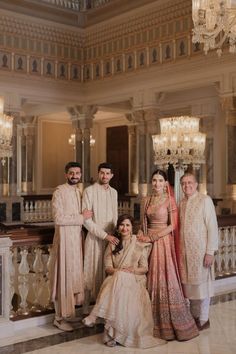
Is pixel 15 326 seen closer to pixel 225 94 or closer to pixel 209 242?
pixel 209 242

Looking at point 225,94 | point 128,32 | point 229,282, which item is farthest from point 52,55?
point 229,282

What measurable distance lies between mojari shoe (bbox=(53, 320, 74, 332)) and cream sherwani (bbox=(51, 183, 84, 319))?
0.10 meters

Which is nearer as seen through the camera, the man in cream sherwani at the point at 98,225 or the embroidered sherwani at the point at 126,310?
the embroidered sherwani at the point at 126,310

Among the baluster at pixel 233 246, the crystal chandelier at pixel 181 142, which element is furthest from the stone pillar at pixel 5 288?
the crystal chandelier at pixel 181 142

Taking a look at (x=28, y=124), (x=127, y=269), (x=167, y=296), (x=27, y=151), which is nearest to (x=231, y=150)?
(x=167, y=296)

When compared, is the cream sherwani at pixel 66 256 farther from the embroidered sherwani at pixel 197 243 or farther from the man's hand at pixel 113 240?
the embroidered sherwani at pixel 197 243

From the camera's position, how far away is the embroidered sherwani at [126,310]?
4852mm

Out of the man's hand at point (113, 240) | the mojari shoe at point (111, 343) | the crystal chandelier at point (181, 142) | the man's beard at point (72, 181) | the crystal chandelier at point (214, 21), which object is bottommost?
the mojari shoe at point (111, 343)

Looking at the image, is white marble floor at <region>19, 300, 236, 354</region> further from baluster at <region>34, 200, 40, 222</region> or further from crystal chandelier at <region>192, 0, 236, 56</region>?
baluster at <region>34, 200, 40, 222</region>

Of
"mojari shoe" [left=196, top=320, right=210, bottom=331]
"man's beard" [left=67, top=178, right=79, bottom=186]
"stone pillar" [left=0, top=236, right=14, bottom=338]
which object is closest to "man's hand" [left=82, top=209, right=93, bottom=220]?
"man's beard" [left=67, top=178, right=79, bottom=186]

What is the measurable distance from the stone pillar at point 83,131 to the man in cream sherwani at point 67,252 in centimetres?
1021

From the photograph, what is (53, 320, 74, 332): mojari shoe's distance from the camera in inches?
211

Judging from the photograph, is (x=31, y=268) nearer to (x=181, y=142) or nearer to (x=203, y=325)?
(x=203, y=325)

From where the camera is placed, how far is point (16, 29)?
13.7 meters
